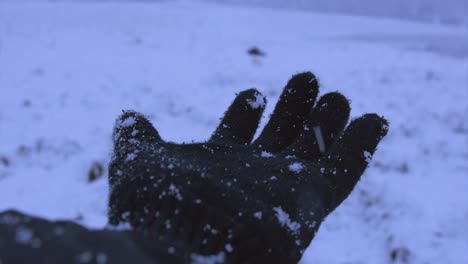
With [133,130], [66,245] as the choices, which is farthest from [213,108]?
[66,245]

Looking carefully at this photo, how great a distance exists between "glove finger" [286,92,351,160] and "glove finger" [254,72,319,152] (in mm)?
142

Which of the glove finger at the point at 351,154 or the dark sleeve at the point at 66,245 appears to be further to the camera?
the glove finger at the point at 351,154

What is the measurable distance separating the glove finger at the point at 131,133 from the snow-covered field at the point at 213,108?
1.16 meters

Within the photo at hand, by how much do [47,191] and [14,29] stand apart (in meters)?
9.88

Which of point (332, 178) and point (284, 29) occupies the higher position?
point (284, 29)

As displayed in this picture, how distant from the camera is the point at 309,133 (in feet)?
7.57

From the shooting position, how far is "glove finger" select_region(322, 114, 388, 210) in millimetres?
1947

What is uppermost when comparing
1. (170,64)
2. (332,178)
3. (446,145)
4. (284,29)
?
(284,29)

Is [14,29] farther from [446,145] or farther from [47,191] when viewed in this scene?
[446,145]

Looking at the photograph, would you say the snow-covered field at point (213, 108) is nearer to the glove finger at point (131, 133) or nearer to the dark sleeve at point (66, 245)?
the glove finger at point (131, 133)

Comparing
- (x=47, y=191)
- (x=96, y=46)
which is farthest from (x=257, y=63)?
(x=47, y=191)

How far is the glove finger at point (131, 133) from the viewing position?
1888 mm

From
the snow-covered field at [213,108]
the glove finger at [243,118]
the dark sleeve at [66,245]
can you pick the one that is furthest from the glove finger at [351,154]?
the dark sleeve at [66,245]

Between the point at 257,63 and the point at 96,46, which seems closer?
the point at 257,63
